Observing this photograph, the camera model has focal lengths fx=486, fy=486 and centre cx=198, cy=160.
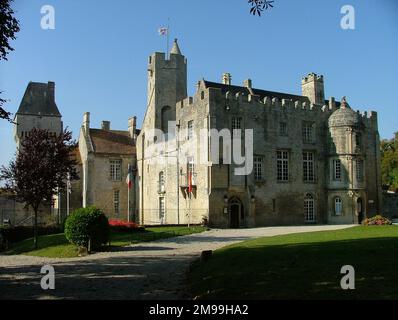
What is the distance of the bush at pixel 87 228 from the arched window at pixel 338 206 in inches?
1018

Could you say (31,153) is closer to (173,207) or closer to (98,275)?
(98,275)

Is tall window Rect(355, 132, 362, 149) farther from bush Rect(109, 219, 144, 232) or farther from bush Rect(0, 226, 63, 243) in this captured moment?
bush Rect(0, 226, 63, 243)

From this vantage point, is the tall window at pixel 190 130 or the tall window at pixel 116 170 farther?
the tall window at pixel 116 170

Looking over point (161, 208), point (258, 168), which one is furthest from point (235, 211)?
point (161, 208)

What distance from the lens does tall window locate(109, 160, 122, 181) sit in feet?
162

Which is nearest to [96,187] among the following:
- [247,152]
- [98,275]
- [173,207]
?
[173,207]

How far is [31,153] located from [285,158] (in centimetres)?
2246

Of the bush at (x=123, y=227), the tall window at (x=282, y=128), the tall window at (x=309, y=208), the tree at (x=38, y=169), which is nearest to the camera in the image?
the tree at (x=38, y=169)

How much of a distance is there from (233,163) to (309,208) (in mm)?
9060

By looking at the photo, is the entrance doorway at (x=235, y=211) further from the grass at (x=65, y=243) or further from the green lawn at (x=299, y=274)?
the green lawn at (x=299, y=274)

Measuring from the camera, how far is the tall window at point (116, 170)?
4931cm


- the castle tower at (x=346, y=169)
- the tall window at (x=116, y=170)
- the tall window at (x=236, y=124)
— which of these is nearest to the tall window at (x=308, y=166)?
the castle tower at (x=346, y=169)

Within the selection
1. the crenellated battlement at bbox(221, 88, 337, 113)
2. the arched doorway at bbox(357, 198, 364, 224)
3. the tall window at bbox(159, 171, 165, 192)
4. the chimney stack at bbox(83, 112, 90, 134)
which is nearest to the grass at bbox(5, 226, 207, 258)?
the crenellated battlement at bbox(221, 88, 337, 113)

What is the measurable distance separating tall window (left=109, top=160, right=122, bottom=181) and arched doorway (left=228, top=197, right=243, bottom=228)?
51.2 ft
